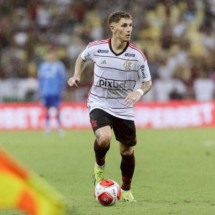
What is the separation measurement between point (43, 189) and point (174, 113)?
23.0 metres

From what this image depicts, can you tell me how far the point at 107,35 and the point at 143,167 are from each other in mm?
14495

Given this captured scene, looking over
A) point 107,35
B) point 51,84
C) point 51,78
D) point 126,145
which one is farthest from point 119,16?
point 107,35

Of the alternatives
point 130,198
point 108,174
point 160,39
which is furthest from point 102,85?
point 160,39

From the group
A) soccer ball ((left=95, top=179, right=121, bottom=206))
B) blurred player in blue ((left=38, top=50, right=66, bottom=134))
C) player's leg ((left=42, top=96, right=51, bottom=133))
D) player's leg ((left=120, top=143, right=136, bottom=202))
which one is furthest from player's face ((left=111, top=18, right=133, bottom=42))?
player's leg ((left=42, top=96, right=51, bottom=133))

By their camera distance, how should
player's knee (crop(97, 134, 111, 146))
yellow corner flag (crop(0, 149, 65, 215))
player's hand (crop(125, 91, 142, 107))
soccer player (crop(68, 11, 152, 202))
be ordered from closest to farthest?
yellow corner flag (crop(0, 149, 65, 215)) < player's hand (crop(125, 91, 142, 107)) < player's knee (crop(97, 134, 111, 146)) < soccer player (crop(68, 11, 152, 202))

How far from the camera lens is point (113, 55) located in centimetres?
1044

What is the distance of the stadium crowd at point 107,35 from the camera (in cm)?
2795

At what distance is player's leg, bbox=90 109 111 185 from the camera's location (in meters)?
10.3

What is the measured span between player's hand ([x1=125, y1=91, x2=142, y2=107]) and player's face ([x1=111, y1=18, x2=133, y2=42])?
2.35 feet

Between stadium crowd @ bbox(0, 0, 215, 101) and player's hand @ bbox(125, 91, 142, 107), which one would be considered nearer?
player's hand @ bbox(125, 91, 142, 107)

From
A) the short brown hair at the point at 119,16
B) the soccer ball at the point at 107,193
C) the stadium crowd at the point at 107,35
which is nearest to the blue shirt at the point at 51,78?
the stadium crowd at the point at 107,35

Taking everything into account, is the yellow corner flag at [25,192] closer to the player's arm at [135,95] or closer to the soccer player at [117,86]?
the player's arm at [135,95]

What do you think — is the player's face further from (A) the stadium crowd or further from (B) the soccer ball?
(A) the stadium crowd

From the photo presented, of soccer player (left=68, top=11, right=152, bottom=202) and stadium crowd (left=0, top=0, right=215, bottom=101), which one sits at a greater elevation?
soccer player (left=68, top=11, right=152, bottom=202)
